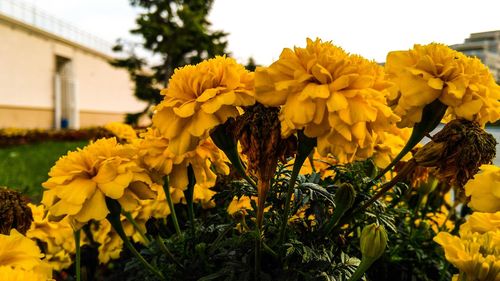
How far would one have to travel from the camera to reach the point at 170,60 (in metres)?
11.4

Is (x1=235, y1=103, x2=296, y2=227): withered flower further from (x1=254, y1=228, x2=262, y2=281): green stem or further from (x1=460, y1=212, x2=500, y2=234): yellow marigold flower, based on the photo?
(x1=460, y1=212, x2=500, y2=234): yellow marigold flower

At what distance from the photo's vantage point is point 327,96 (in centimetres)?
50

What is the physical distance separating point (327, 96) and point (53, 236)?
87 centimetres

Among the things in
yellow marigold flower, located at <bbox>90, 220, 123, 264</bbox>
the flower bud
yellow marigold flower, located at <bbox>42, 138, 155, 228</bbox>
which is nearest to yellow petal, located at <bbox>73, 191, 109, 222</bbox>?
yellow marigold flower, located at <bbox>42, 138, 155, 228</bbox>

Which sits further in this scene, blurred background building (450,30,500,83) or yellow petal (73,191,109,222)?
blurred background building (450,30,500,83)

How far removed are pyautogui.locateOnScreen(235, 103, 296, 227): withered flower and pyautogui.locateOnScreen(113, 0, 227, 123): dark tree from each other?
32.7ft

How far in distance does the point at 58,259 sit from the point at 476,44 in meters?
1.23

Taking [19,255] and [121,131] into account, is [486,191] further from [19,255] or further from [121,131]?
[121,131]

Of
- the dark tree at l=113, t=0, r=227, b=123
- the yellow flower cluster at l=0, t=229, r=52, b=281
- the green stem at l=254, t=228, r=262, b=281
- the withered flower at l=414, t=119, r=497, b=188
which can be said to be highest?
the dark tree at l=113, t=0, r=227, b=123

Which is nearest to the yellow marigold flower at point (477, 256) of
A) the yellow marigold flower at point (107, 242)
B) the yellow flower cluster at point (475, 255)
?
the yellow flower cluster at point (475, 255)

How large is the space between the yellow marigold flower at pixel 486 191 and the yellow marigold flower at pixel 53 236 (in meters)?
0.83

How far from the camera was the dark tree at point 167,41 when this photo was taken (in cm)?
1074

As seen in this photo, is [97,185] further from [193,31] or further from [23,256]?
[193,31]

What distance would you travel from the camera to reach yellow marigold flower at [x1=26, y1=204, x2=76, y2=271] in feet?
3.48
